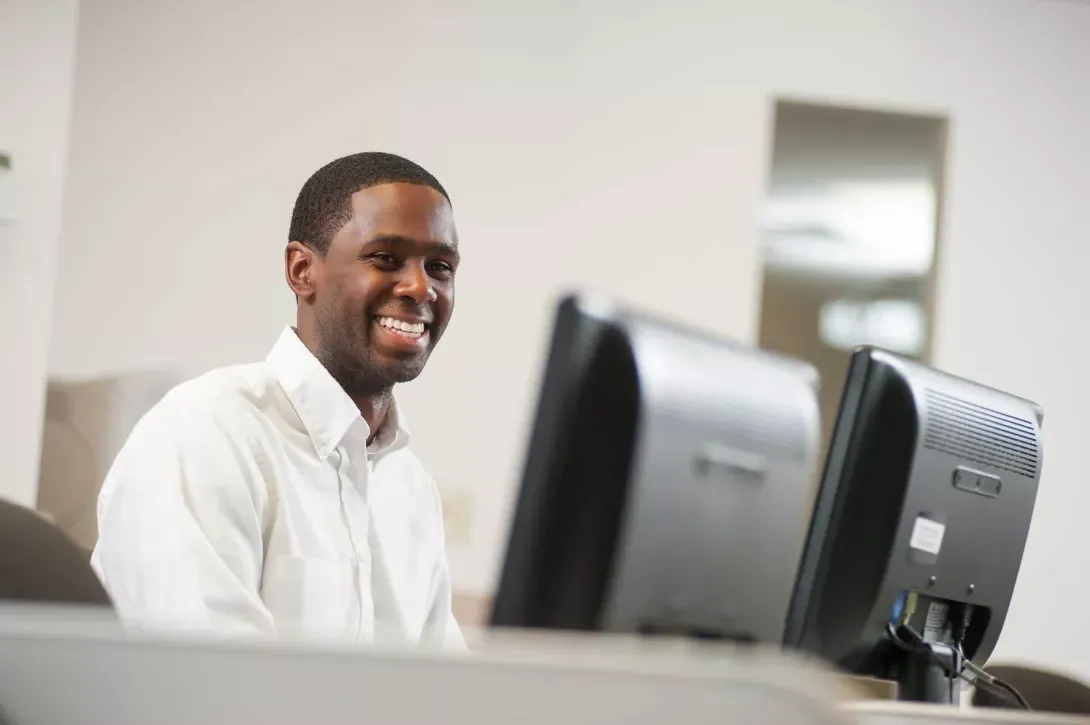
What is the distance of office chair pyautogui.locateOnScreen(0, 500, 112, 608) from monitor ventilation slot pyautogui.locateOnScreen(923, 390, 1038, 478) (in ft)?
2.59

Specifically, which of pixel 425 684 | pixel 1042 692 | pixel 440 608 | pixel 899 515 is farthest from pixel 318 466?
pixel 425 684

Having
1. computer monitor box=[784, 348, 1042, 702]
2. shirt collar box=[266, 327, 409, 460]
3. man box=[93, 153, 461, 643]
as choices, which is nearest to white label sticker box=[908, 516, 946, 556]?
computer monitor box=[784, 348, 1042, 702]

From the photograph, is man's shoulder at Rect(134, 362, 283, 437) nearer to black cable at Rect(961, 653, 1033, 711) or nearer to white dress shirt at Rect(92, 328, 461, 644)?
white dress shirt at Rect(92, 328, 461, 644)

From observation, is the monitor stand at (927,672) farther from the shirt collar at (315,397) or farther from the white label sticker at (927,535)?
the shirt collar at (315,397)

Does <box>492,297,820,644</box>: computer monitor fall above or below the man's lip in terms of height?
below

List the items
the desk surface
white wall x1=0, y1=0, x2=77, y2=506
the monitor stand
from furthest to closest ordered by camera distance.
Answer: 1. white wall x1=0, y1=0, x2=77, y2=506
2. the monitor stand
3. the desk surface

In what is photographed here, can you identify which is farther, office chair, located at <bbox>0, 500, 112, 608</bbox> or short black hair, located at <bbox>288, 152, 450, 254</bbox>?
short black hair, located at <bbox>288, 152, 450, 254</bbox>

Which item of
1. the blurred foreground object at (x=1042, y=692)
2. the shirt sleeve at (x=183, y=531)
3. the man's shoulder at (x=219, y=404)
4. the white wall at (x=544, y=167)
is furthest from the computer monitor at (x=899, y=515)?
the white wall at (x=544, y=167)

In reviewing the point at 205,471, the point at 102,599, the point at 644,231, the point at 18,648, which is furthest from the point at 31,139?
the point at 18,648

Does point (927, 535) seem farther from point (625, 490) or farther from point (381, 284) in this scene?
point (381, 284)

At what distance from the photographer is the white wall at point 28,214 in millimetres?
2939

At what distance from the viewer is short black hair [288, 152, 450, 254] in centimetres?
173

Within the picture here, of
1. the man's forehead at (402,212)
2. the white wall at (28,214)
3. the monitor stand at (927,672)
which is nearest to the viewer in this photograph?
the monitor stand at (927,672)

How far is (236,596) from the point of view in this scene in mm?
1310
